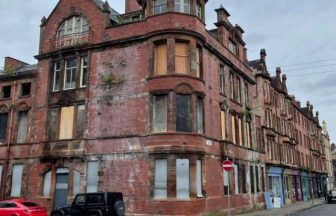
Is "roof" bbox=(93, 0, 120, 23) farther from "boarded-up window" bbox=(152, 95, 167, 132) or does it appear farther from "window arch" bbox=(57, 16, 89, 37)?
"boarded-up window" bbox=(152, 95, 167, 132)

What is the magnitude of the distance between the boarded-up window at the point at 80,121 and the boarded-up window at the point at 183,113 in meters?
7.59

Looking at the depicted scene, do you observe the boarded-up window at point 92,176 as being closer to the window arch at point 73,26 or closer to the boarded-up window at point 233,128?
the window arch at point 73,26

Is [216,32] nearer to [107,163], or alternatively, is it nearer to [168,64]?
[168,64]

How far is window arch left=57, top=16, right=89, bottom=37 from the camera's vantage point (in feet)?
92.0

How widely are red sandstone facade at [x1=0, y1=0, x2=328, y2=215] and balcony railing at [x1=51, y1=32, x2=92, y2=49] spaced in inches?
3.6

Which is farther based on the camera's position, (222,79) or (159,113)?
(222,79)

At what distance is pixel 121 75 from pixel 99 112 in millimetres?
3086

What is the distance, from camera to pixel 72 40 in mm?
28344

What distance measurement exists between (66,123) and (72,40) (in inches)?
261

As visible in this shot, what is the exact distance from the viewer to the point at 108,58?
2636cm

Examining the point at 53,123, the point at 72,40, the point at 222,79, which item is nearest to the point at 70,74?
the point at 72,40

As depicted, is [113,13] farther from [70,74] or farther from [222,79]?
[222,79]

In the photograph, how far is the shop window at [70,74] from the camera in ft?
90.9

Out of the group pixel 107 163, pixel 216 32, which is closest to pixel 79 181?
pixel 107 163
